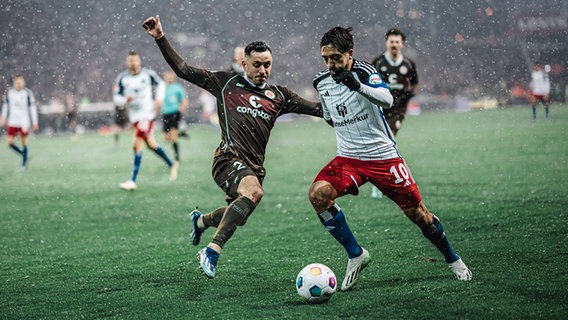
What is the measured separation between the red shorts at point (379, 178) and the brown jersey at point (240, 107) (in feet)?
1.96

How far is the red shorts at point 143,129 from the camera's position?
12375 mm

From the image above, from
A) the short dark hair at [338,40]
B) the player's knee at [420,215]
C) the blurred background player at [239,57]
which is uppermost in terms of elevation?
the short dark hair at [338,40]

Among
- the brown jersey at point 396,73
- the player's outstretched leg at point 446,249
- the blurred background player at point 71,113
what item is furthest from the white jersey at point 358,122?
the blurred background player at point 71,113

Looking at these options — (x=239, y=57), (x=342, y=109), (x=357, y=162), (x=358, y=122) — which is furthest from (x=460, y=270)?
(x=239, y=57)

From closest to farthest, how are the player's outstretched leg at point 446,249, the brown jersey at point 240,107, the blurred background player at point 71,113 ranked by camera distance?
the player's outstretched leg at point 446,249 < the brown jersey at point 240,107 < the blurred background player at point 71,113

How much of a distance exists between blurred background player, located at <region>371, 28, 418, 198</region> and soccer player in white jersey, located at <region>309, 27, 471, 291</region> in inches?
175

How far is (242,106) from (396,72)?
4735mm

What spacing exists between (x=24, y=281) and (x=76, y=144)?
1995 centimetres

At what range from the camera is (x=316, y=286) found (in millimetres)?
4625

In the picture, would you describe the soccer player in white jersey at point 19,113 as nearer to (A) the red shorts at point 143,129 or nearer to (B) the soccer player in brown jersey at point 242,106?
(A) the red shorts at point 143,129

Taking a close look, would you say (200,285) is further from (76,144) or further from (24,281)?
(76,144)

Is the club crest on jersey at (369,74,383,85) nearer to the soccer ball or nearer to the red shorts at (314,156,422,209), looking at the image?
the red shorts at (314,156,422,209)

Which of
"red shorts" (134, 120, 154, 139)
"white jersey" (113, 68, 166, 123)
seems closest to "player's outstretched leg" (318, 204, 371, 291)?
"red shorts" (134, 120, 154, 139)

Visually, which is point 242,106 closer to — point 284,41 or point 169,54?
point 169,54
